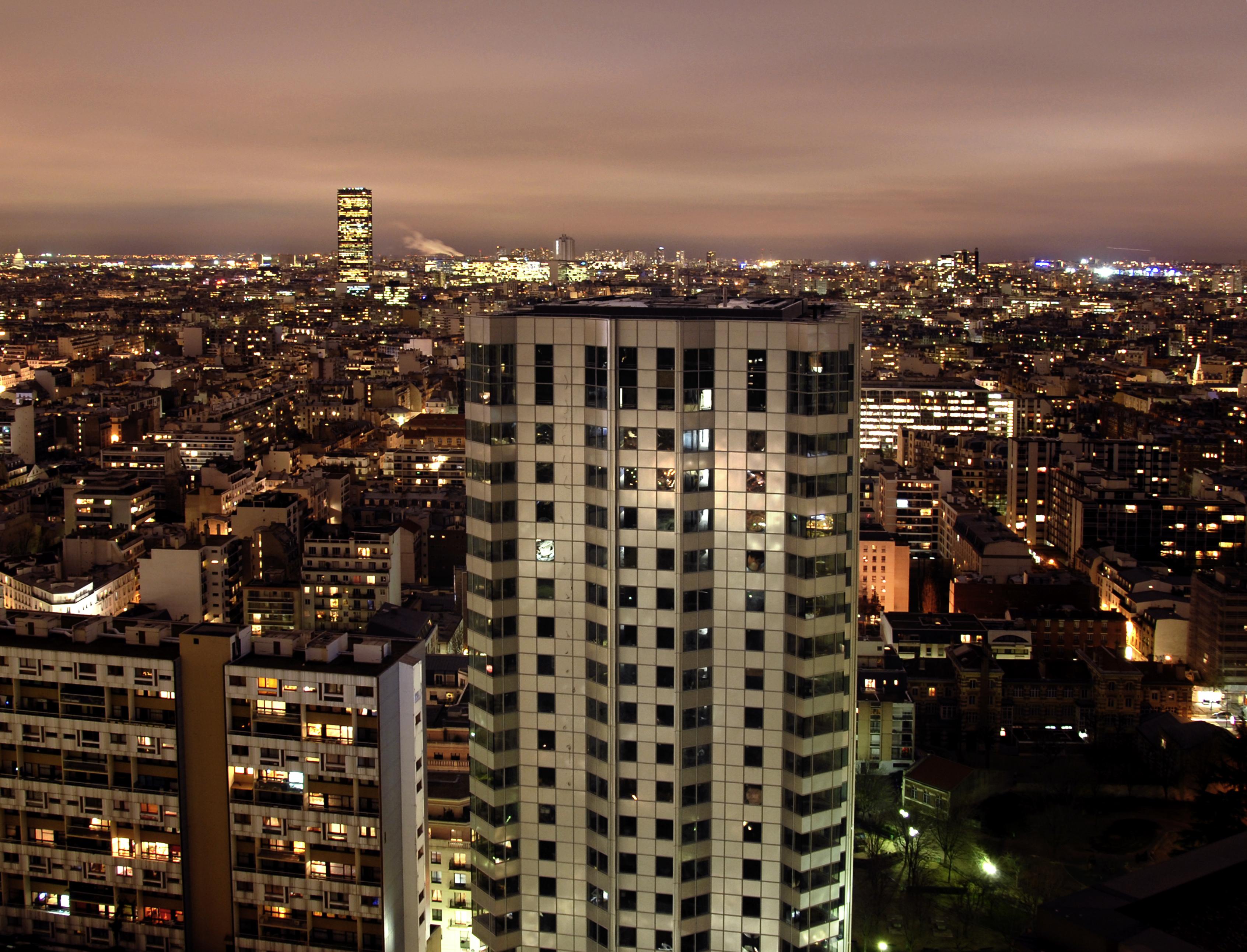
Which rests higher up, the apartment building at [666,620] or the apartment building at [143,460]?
the apartment building at [666,620]

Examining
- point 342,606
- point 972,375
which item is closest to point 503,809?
point 342,606

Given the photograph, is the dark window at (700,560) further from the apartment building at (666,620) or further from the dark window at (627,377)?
the dark window at (627,377)

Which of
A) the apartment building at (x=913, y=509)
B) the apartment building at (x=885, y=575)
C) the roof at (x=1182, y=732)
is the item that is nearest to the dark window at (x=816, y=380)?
the roof at (x=1182, y=732)

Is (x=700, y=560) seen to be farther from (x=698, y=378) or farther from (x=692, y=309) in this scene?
A: (x=692, y=309)

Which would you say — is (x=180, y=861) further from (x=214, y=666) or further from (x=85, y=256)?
(x=85, y=256)

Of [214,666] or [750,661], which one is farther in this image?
[214,666]

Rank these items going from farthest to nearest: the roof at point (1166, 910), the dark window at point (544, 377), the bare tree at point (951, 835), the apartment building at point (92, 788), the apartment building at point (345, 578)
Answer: the apartment building at point (345, 578)
the bare tree at point (951, 835)
the apartment building at point (92, 788)
the dark window at point (544, 377)
the roof at point (1166, 910)
